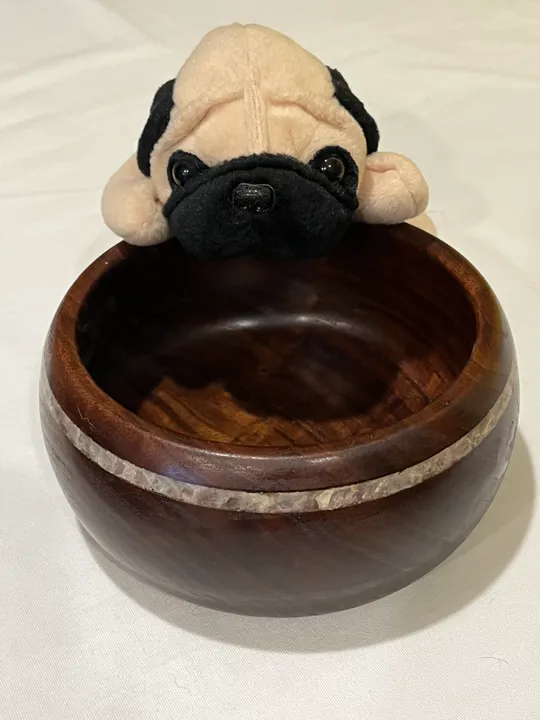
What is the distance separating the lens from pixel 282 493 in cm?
48

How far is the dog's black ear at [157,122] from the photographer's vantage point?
0.61m

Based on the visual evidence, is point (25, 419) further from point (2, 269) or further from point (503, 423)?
point (503, 423)

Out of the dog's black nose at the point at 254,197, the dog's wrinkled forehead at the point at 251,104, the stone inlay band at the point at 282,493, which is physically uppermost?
the dog's wrinkled forehead at the point at 251,104

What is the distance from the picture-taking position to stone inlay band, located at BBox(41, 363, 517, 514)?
19.1 inches

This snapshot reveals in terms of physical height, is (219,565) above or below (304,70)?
below

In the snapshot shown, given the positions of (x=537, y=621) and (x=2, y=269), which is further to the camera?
(x=2, y=269)

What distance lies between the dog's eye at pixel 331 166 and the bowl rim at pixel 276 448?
134 millimetres

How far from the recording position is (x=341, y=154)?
1.98 feet

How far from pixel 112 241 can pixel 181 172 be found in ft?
1.33

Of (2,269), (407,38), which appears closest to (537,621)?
(2,269)

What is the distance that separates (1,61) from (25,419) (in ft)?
2.23

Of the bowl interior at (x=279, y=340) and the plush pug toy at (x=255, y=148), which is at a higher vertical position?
the plush pug toy at (x=255, y=148)

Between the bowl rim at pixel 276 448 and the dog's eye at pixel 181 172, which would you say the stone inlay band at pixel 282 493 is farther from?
the dog's eye at pixel 181 172

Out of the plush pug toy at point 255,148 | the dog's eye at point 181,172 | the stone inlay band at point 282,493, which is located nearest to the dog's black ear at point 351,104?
the plush pug toy at point 255,148
